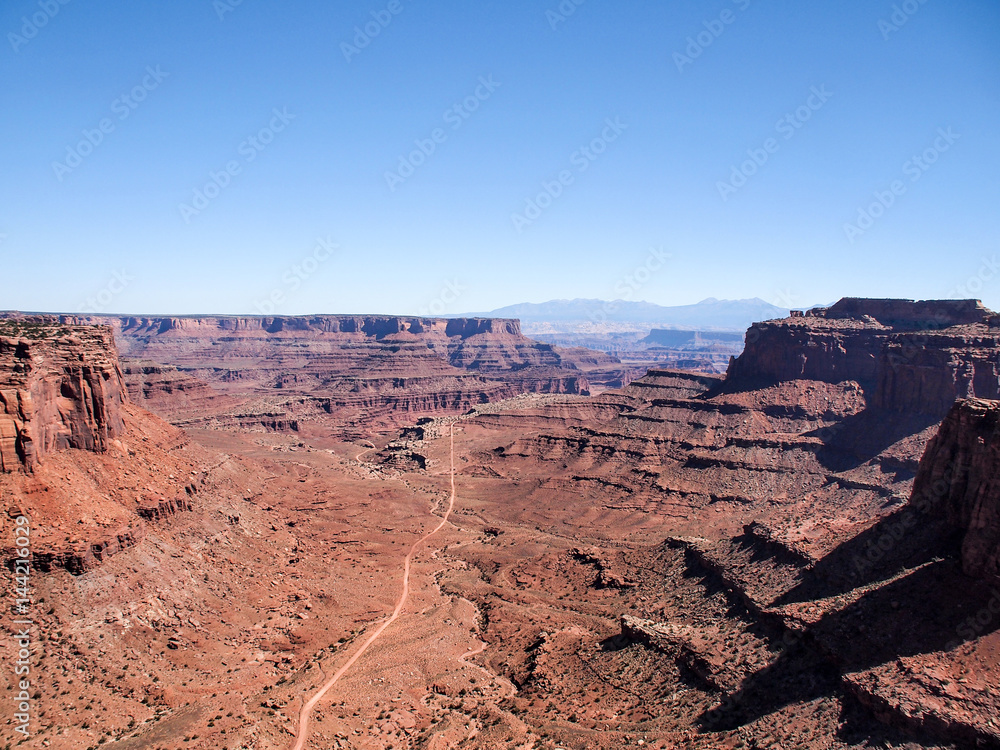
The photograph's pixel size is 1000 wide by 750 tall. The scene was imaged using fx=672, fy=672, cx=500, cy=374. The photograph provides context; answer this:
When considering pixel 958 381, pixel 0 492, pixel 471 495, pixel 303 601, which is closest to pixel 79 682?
pixel 0 492

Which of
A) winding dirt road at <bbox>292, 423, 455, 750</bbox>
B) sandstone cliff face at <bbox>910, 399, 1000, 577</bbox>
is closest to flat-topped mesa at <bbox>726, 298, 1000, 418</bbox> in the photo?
sandstone cliff face at <bbox>910, 399, 1000, 577</bbox>

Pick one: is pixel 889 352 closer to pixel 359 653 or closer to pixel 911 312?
pixel 911 312

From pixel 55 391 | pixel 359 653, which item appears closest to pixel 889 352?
pixel 359 653

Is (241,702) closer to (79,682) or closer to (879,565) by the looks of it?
(79,682)

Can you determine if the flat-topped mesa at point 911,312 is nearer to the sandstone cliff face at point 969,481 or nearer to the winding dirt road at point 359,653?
the sandstone cliff face at point 969,481

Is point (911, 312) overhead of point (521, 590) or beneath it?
overhead

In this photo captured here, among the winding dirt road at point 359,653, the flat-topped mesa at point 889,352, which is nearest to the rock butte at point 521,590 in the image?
the winding dirt road at point 359,653

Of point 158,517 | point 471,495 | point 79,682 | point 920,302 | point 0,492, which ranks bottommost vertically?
point 471,495
